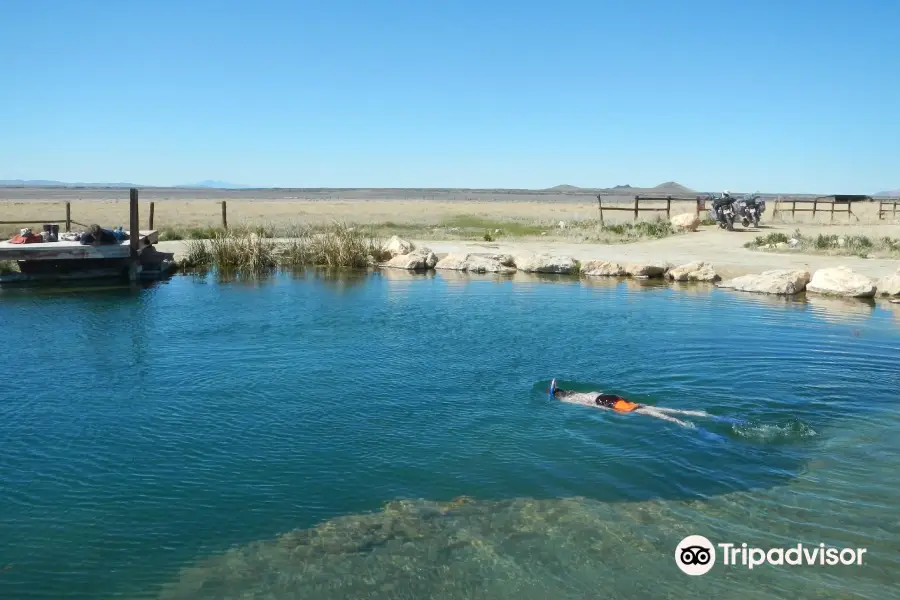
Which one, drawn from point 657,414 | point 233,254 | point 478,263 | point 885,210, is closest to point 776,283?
point 478,263

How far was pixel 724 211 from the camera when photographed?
33219mm

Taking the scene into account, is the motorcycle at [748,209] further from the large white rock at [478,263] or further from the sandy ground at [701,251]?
the large white rock at [478,263]

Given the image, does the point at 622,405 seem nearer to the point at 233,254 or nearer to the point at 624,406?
the point at 624,406

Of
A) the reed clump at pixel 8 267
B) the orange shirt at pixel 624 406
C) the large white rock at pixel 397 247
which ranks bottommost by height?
the orange shirt at pixel 624 406

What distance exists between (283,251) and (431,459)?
1793cm

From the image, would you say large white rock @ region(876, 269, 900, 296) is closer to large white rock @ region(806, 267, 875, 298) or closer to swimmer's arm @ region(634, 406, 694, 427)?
large white rock @ region(806, 267, 875, 298)

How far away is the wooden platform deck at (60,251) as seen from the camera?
19250 millimetres

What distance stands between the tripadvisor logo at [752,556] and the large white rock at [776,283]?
541 inches

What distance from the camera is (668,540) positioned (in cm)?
674

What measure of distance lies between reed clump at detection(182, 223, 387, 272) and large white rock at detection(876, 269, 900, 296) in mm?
14490

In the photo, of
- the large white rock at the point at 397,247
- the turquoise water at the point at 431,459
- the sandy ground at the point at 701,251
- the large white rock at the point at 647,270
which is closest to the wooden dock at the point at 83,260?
the sandy ground at the point at 701,251

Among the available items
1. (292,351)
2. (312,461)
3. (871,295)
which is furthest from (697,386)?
(871,295)

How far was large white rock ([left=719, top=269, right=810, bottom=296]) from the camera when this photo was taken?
19.2 m

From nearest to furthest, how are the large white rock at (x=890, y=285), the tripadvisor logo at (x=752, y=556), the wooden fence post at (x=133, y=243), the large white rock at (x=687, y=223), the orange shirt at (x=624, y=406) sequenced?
the tripadvisor logo at (x=752, y=556) → the orange shirt at (x=624, y=406) → the large white rock at (x=890, y=285) → the wooden fence post at (x=133, y=243) → the large white rock at (x=687, y=223)
